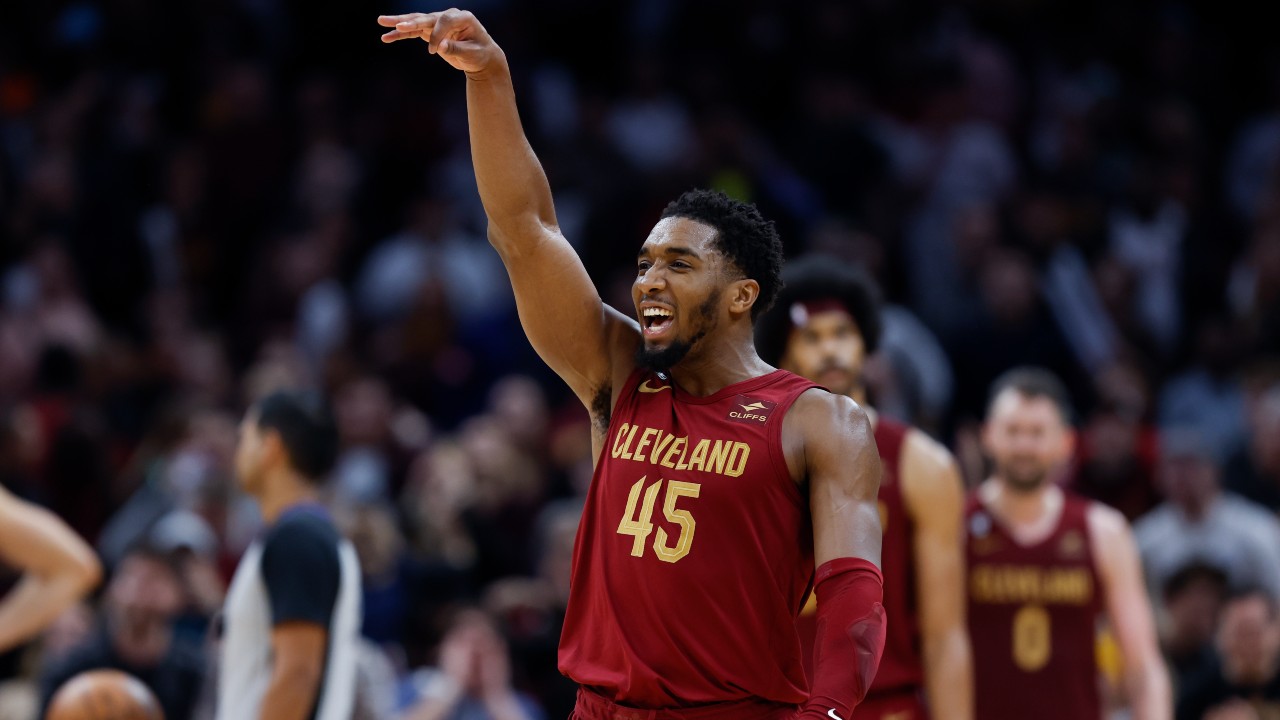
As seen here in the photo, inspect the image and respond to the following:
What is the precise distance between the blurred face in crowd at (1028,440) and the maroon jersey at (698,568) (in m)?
3.19

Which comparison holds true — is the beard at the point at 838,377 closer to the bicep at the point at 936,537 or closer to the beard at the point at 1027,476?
the bicep at the point at 936,537

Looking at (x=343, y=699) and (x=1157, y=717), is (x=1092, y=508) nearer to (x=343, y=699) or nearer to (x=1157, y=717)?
(x=1157, y=717)

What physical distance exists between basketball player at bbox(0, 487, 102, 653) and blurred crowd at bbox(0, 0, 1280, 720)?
5.53 feet

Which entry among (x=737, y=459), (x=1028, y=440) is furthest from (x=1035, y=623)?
(x=737, y=459)

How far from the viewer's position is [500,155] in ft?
15.4

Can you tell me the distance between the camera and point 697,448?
4.53 meters

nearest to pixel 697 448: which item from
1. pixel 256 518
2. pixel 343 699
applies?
pixel 343 699

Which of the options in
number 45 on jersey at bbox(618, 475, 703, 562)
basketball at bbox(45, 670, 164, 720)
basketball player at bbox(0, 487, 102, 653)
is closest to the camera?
number 45 on jersey at bbox(618, 475, 703, 562)

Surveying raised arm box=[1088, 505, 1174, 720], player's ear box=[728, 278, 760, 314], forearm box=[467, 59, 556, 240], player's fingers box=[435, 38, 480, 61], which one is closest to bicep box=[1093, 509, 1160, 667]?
raised arm box=[1088, 505, 1174, 720]

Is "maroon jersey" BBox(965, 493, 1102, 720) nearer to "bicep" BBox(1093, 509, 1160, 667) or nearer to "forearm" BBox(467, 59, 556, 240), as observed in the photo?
"bicep" BBox(1093, 509, 1160, 667)

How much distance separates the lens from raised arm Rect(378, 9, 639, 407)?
4.68 m

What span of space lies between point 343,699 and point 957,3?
11.0 metres

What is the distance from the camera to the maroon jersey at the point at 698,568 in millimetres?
4391

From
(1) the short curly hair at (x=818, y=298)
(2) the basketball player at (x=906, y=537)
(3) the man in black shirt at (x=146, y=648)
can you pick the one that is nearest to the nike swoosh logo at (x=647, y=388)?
(2) the basketball player at (x=906, y=537)
